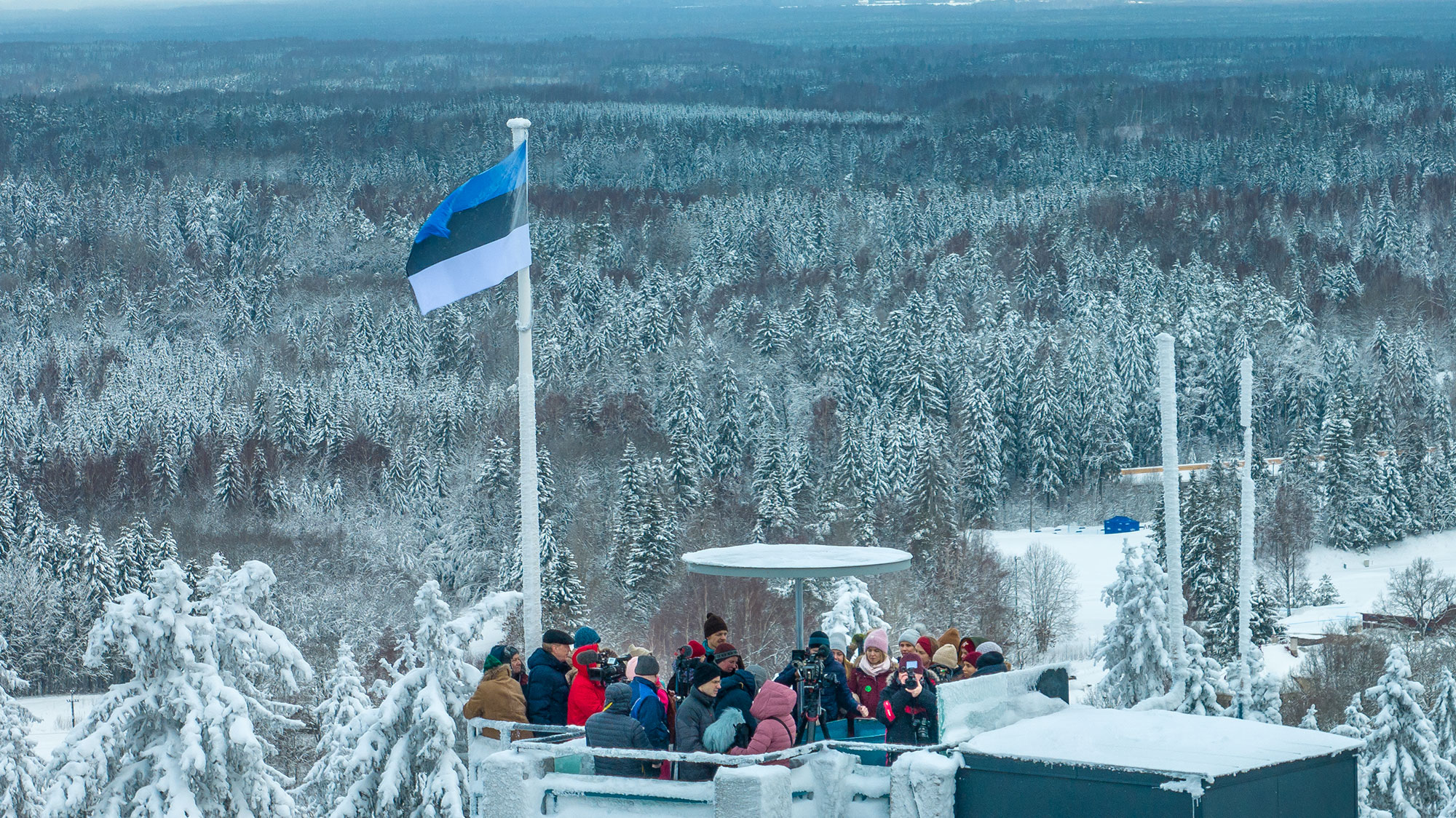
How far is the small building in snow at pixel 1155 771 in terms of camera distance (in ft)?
38.4

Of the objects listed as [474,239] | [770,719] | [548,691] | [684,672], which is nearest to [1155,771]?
[770,719]

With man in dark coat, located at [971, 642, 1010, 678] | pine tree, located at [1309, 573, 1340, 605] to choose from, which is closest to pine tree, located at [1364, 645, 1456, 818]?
man in dark coat, located at [971, 642, 1010, 678]

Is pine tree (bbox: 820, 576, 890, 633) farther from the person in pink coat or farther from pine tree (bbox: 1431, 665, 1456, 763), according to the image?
the person in pink coat

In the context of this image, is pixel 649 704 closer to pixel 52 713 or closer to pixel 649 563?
pixel 52 713

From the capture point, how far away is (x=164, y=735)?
19922 mm

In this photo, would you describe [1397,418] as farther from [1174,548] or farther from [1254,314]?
[1174,548]

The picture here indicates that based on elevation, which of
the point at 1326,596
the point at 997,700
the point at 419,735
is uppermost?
the point at 997,700

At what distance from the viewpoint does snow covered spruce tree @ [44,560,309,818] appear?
1936 centimetres

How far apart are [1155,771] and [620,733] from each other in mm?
3498

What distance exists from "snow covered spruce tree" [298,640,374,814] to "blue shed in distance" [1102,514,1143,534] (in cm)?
7621

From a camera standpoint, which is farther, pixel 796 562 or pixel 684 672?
pixel 796 562

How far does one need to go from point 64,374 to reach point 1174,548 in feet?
545

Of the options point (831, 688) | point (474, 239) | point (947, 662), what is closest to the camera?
point (831, 688)

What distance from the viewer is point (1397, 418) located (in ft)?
412
